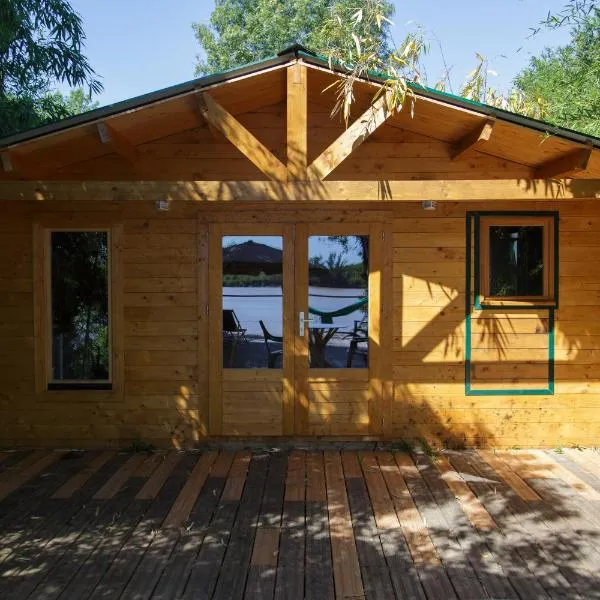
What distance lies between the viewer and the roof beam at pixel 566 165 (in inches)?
188

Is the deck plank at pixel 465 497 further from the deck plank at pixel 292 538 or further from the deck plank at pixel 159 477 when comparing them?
the deck plank at pixel 159 477

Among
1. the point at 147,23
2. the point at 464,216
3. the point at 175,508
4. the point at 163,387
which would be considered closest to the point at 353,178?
the point at 464,216

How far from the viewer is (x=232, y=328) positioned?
223 inches

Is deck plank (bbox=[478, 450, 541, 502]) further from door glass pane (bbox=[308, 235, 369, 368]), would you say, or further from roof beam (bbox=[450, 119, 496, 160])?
roof beam (bbox=[450, 119, 496, 160])

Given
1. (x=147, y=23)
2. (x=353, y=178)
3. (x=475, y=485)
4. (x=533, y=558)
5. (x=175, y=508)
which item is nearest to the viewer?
(x=533, y=558)

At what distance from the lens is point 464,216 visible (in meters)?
5.64

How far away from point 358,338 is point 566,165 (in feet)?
7.32

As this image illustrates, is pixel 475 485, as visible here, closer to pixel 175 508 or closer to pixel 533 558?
pixel 533 558

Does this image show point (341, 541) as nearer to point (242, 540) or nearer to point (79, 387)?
point (242, 540)

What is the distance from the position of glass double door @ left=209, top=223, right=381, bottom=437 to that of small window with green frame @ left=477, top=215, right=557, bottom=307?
979mm

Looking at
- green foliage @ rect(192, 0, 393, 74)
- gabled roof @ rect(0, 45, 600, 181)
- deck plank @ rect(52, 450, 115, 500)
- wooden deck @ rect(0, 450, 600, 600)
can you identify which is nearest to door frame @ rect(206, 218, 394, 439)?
wooden deck @ rect(0, 450, 600, 600)

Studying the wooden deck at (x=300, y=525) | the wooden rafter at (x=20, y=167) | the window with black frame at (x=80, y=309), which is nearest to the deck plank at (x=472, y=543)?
the wooden deck at (x=300, y=525)

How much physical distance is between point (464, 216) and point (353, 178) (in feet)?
3.42

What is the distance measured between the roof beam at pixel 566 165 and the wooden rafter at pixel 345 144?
1.54m
